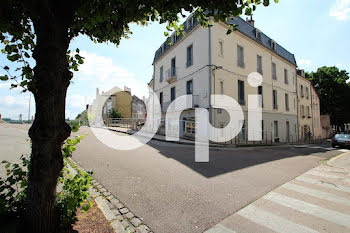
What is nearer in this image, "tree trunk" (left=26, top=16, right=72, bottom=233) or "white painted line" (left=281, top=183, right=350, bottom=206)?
"tree trunk" (left=26, top=16, right=72, bottom=233)

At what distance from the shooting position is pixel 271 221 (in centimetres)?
282

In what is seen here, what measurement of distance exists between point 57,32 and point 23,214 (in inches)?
79.4

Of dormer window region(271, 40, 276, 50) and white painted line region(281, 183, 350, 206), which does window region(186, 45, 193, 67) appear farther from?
white painted line region(281, 183, 350, 206)

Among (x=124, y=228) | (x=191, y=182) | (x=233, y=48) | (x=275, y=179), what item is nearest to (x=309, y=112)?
(x=233, y=48)

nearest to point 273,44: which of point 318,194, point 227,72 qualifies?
point 227,72

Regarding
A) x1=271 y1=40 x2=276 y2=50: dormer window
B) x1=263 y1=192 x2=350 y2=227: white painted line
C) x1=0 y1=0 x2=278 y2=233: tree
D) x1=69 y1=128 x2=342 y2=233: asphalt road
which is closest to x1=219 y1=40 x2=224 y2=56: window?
x1=271 y1=40 x2=276 y2=50: dormer window

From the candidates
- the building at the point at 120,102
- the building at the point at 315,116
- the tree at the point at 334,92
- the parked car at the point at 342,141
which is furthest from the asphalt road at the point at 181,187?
the tree at the point at 334,92

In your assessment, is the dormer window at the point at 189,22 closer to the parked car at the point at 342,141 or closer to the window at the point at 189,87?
the window at the point at 189,87

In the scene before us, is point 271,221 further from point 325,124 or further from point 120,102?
point 120,102

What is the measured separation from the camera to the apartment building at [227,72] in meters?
14.4

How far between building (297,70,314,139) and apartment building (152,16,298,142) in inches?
114

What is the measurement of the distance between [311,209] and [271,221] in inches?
43.3

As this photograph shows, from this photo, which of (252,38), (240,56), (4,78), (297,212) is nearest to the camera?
(4,78)

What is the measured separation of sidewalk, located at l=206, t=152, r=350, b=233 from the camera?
8.67ft
